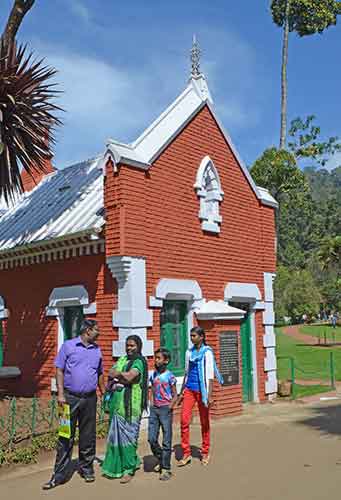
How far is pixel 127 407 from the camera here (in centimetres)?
671

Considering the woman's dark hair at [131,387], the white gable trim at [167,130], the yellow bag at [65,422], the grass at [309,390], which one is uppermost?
the white gable trim at [167,130]

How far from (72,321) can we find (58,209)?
283 centimetres

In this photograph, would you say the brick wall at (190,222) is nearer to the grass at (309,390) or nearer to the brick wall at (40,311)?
the brick wall at (40,311)

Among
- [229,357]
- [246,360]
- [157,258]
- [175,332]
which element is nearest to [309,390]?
[246,360]

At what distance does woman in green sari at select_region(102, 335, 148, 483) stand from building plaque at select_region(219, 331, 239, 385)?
4.77 metres

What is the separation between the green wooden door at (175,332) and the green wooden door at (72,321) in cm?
174

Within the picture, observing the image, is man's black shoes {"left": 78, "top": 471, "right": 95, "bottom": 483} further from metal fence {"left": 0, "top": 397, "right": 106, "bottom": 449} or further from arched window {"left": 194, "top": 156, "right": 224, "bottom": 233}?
arched window {"left": 194, "top": 156, "right": 224, "bottom": 233}

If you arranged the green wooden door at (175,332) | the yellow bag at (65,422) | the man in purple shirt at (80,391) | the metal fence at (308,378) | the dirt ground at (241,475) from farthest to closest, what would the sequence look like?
the metal fence at (308,378)
the green wooden door at (175,332)
the man in purple shirt at (80,391)
the yellow bag at (65,422)
the dirt ground at (241,475)

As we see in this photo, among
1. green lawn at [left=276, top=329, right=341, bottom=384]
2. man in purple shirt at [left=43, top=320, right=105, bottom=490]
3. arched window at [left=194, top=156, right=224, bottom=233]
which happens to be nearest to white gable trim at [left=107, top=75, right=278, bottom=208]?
arched window at [left=194, top=156, right=224, bottom=233]

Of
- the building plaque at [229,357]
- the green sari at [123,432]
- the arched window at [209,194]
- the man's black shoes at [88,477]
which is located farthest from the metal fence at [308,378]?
the man's black shoes at [88,477]

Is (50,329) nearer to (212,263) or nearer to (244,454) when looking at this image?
(212,263)

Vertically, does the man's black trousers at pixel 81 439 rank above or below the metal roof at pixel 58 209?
below

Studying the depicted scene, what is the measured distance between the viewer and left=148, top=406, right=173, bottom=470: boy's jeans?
6914 millimetres

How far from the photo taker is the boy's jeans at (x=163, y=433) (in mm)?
6914
